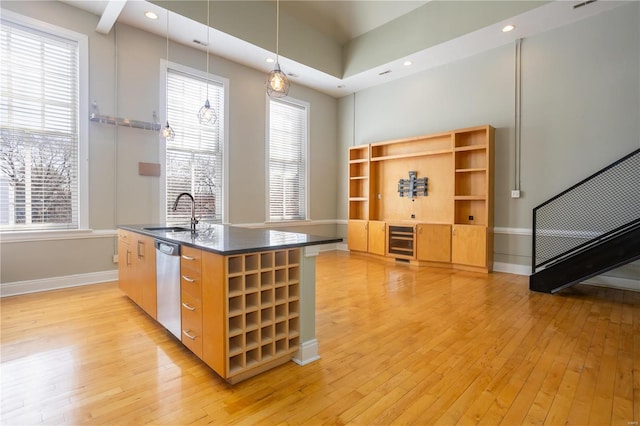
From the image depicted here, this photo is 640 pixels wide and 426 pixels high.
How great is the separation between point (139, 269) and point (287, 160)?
433 cm

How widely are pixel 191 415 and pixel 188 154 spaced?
14.9 feet

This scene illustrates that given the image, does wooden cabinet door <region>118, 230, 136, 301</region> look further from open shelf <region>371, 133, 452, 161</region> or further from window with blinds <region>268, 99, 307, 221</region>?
open shelf <region>371, 133, 452, 161</region>

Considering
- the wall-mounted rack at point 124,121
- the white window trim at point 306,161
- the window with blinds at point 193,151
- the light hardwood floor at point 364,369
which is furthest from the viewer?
the white window trim at point 306,161

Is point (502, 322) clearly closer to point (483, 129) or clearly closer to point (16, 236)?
point (483, 129)

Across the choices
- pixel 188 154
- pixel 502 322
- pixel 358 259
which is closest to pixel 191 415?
pixel 502 322

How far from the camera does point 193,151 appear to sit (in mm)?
5465

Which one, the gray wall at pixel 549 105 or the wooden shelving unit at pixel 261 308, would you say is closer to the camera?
the wooden shelving unit at pixel 261 308

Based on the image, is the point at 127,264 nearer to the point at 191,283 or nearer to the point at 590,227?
the point at 191,283

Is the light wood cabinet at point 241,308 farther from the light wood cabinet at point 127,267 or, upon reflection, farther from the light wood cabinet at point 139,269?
the light wood cabinet at point 127,267

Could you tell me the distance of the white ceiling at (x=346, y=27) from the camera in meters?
4.28

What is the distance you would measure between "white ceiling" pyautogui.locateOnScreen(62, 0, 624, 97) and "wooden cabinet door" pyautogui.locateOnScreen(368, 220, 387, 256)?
311cm

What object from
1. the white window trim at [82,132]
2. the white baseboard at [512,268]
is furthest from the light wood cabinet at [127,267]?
the white baseboard at [512,268]

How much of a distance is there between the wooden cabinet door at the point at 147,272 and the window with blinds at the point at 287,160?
11.6ft

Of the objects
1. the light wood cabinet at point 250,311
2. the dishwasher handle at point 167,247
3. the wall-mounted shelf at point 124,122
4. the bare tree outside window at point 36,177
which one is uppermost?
the wall-mounted shelf at point 124,122
